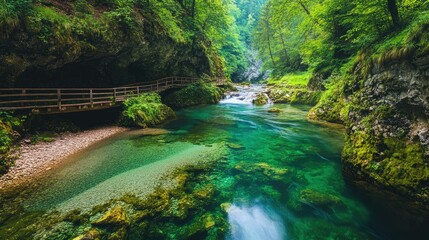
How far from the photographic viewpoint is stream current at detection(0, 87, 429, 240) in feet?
19.2

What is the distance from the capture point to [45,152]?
9.59m

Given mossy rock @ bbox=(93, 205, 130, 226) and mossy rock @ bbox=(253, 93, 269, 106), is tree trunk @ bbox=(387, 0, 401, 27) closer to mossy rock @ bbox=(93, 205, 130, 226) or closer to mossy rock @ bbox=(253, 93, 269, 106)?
mossy rock @ bbox=(93, 205, 130, 226)

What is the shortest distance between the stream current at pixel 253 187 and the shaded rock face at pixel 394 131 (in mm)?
618

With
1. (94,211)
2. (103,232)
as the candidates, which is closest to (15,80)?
(94,211)

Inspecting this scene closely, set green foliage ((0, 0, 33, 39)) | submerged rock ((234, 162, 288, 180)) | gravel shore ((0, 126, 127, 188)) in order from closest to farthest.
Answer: gravel shore ((0, 126, 127, 188)) < submerged rock ((234, 162, 288, 180)) < green foliage ((0, 0, 33, 39))

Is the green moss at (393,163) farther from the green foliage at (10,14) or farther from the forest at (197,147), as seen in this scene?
the green foliage at (10,14)

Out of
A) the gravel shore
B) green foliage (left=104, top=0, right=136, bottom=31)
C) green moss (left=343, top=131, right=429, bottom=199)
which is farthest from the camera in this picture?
green foliage (left=104, top=0, right=136, bottom=31)

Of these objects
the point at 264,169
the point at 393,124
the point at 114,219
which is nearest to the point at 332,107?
the point at 264,169

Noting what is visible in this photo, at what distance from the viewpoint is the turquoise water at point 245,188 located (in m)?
5.80

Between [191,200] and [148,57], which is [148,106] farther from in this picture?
[191,200]

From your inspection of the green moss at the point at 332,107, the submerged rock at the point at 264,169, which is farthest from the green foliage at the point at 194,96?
the submerged rock at the point at 264,169

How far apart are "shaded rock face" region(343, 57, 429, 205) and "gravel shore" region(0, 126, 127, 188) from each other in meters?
10.7

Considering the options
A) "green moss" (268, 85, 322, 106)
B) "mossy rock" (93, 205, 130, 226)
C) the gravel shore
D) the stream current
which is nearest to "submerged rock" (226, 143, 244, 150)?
the stream current

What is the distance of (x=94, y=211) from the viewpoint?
6.00 m
